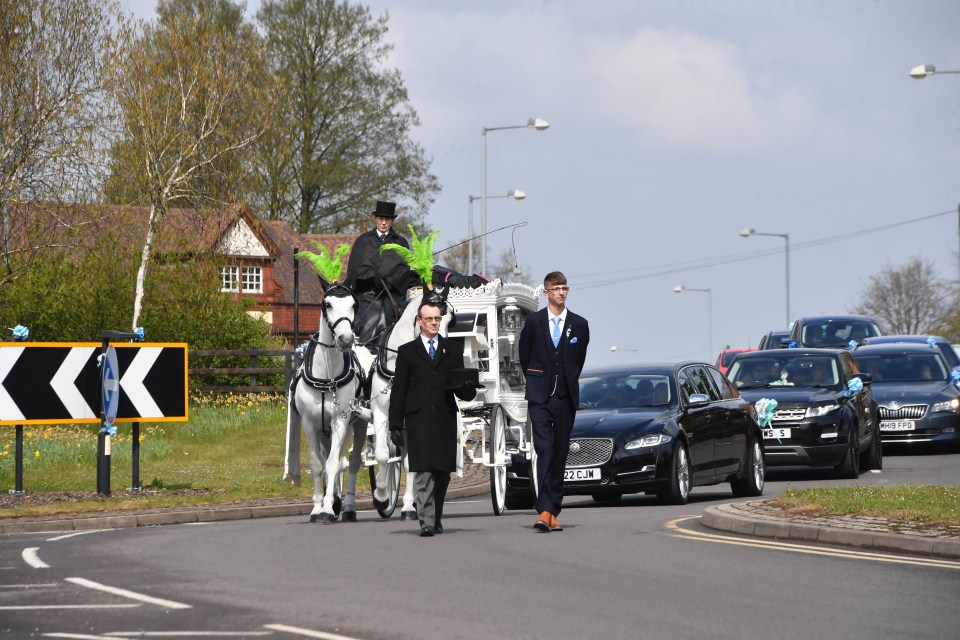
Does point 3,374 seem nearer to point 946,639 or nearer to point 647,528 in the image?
point 647,528

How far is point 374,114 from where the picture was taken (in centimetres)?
6788

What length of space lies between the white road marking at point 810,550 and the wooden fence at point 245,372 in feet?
72.3

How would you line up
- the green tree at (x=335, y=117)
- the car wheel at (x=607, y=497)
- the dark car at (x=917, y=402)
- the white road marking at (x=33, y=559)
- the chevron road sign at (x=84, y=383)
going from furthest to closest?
1. the green tree at (x=335, y=117)
2. the dark car at (x=917, y=402)
3. the chevron road sign at (x=84, y=383)
4. the car wheel at (x=607, y=497)
5. the white road marking at (x=33, y=559)

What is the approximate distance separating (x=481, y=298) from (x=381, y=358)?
252cm

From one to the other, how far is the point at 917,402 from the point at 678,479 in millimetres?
11542

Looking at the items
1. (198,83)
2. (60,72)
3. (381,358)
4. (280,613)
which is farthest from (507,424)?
(198,83)

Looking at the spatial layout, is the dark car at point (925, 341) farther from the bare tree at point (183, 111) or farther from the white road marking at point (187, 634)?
the white road marking at point (187, 634)

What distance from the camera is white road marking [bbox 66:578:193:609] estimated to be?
948 cm

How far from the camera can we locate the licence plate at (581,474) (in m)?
17.2

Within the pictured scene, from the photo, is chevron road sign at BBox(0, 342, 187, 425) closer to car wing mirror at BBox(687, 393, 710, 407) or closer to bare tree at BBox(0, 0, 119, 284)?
car wing mirror at BBox(687, 393, 710, 407)

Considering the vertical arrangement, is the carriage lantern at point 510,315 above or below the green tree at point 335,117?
below

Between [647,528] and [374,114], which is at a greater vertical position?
[374,114]

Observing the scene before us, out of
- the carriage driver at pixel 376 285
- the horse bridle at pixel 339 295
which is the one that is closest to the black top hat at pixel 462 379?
the horse bridle at pixel 339 295

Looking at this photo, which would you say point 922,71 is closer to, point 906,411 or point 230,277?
point 906,411
